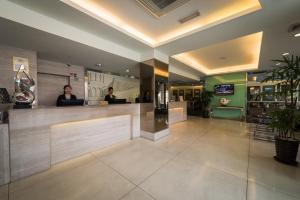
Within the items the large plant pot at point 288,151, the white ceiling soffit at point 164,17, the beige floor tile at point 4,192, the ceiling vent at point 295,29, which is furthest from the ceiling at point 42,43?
the large plant pot at point 288,151

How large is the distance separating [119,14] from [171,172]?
10.6 ft

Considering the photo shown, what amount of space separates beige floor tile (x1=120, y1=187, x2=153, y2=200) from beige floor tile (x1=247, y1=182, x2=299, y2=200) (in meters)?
1.36

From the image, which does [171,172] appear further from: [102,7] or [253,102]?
[253,102]

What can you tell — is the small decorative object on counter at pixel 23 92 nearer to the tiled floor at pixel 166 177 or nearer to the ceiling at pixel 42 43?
the ceiling at pixel 42 43

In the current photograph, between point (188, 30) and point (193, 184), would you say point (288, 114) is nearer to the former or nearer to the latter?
point (193, 184)

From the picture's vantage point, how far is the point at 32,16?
206cm

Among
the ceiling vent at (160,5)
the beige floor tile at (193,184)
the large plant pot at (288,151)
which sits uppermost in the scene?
the ceiling vent at (160,5)

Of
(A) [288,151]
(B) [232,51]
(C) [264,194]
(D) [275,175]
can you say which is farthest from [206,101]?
(C) [264,194]

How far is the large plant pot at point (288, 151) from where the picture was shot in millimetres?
2387

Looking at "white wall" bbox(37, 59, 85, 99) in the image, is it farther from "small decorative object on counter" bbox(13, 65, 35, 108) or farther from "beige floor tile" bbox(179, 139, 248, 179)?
"beige floor tile" bbox(179, 139, 248, 179)

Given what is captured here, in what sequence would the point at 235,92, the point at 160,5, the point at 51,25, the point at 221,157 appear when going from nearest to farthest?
1. the point at 160,5
2. the point at 51,25
3. the point at 221,157
4. the point at 235,92

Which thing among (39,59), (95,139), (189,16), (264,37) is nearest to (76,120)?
(95,139)

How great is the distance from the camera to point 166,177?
1.97 meters

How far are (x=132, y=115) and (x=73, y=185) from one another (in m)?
2.32
